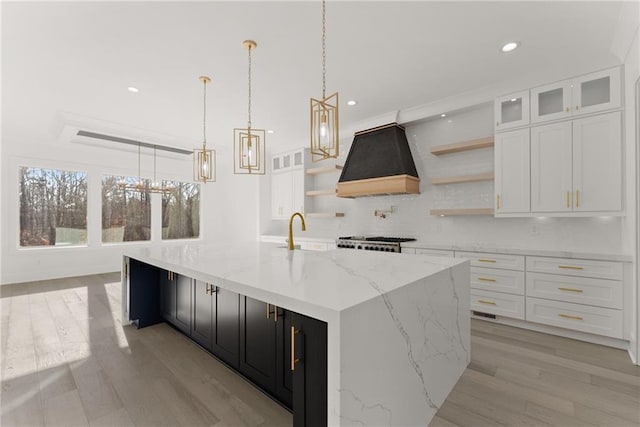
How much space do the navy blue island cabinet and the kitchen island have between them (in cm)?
1

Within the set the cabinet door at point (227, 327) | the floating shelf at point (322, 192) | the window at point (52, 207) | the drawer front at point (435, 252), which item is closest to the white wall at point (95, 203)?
the window at point (52, 207)

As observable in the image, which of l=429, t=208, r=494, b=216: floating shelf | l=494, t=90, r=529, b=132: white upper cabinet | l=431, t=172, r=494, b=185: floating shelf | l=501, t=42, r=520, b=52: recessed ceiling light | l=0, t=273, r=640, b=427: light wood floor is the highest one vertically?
l=501, t=42, r=520, b=52: recessed ceiling light

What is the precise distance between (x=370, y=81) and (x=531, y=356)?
3.16 metres

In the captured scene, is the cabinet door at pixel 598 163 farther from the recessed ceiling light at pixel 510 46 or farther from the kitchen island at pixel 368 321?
the kitchen island at pixel 368 321

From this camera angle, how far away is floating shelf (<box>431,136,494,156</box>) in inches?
137

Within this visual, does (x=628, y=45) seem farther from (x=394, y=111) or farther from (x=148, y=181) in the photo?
(x=148, y=181)

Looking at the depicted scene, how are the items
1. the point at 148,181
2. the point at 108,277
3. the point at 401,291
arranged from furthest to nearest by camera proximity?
1. the point at 148,181
2. the point at 108,277
3. the point at 401,291

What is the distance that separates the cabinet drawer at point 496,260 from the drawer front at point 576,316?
361 millimetres

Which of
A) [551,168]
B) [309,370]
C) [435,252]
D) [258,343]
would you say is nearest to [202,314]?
[258,343]

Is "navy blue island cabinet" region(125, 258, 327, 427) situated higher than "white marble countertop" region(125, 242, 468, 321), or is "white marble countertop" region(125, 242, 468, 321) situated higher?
"white marble countertop" region(125, 242, 468, 321)

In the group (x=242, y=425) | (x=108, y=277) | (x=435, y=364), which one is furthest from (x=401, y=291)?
(x=108, y=277)

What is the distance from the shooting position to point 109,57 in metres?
2.75

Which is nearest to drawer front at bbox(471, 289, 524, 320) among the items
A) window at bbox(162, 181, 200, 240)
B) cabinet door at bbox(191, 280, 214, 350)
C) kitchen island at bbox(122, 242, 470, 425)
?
kitchen island at bbox(122, 242, 470, 425)

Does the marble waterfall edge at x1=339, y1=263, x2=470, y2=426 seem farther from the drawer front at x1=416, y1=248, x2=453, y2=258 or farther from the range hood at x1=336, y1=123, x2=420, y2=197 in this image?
the range hood at x1=336, y1=123, x2=420, y2=197
